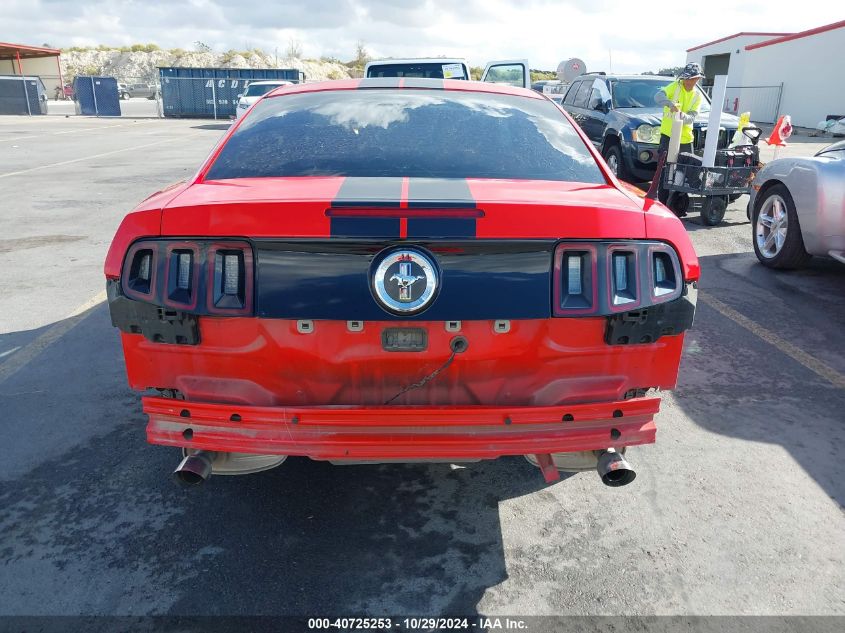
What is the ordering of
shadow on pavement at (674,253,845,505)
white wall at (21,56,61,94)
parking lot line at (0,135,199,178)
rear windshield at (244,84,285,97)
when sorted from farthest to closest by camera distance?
white wall at (21,56,61,94), rear windshield at (244,84,285,97), parking lot line at (0,135,199,178), shadow on pavement at (674,253,845,505)

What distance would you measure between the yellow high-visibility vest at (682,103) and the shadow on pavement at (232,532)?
22.2 feet

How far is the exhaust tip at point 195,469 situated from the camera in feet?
7.75

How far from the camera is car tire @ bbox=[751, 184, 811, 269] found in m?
6.35

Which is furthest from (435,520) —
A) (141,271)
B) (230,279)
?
(141,271)

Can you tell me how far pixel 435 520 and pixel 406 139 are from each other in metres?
1.65

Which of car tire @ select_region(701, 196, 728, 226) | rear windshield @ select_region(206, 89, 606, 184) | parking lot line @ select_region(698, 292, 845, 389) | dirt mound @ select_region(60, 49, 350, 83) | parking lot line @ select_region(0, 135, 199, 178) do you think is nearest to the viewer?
rear windshield @ select_region(206, 89, 606, 184)

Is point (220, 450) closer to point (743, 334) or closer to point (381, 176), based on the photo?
point (381, 176)

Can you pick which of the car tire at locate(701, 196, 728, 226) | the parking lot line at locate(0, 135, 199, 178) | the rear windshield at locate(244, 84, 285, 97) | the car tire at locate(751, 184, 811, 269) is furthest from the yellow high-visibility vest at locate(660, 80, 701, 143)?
the rear windshield at locate(244, 84, 285, 97)

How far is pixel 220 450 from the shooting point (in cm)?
227

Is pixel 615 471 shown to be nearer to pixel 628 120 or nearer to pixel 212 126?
pixel 628 120

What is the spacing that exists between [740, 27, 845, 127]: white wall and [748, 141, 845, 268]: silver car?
2452cm

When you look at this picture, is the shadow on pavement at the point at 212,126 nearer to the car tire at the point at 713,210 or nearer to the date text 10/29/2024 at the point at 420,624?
the car tire at the point at 713,210

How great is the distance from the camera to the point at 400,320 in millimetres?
2244

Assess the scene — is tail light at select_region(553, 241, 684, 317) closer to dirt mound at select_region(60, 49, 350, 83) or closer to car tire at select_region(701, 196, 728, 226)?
car tire at select_region(701, 196, 728, 226)
